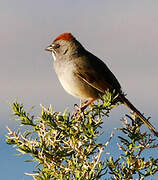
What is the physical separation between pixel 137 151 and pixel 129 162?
0.53 feet

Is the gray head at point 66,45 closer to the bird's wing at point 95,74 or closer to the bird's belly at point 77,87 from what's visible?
the bird's wing at point 95,74

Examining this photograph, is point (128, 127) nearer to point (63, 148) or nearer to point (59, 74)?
point (63, 148)

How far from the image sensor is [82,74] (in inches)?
227

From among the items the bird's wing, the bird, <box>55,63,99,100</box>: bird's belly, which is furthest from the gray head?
<box>55,63,99,100</box>: bird's belly

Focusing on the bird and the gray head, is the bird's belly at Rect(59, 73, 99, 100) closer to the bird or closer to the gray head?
the bird

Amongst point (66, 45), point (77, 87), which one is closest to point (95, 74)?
point (77, 87)

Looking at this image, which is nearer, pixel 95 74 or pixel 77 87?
pixel 77 87

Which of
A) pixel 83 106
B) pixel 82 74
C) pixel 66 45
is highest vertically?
pixel 66 45

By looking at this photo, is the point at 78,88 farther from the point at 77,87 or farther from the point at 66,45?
the point at 66,45

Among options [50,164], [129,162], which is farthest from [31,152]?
[129,162]

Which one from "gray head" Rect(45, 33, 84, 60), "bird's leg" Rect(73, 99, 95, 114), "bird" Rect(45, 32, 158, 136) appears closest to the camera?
"bird's leg" Rect(73, 99, 95, 114)

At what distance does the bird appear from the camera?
18.4 feet

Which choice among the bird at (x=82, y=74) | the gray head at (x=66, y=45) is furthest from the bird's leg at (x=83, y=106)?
the gray head at (x=66, y=45)

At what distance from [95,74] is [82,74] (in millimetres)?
229
